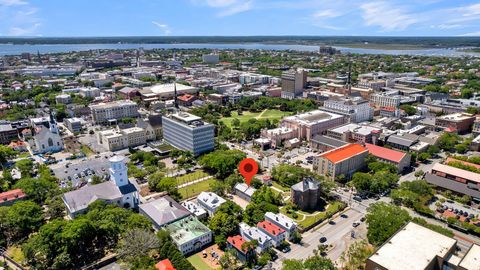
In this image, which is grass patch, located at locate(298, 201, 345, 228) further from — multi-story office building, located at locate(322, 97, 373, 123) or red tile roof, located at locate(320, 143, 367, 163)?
multi-story office building, located at locate(322, 97, 373, 123)

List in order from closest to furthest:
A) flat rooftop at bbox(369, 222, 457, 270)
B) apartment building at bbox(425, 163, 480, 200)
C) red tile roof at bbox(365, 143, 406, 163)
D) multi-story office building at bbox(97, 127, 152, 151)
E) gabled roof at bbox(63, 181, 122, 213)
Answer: flat rooftop at bbox(369, 222, 457, 270) < gabled roof at bbox(63, 181, 122, 213) < apartment building at bbox(425, 163, 480, 200) < red tile roof at bbox(365, 143, 406, 163) < multi-story office building at bbox(97, 127, 152, 151)

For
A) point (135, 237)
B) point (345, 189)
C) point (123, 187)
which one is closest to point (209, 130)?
point (123, 187)

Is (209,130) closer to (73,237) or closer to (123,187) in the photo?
(123,187)

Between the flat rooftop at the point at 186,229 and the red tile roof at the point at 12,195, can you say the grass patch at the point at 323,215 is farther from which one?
the red tile roof at the point at 12,195

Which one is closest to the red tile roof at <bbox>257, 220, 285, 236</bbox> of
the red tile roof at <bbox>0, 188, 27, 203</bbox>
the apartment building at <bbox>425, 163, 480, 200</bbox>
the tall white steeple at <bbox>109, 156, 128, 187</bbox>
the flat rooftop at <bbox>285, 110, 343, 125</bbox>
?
the tall white steeple at <bbox>109, 156, 128, 187</bbox>

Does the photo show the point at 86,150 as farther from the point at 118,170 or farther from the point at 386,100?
the point at 386,100

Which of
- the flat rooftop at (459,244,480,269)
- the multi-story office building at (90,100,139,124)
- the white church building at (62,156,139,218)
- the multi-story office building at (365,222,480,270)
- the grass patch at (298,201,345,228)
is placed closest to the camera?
the flat rooftop at (459,244,480,269)

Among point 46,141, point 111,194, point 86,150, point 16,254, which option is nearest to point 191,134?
point 111,194

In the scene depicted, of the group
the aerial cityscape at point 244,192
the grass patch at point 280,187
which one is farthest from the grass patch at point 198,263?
the grass patch at point 280,187
